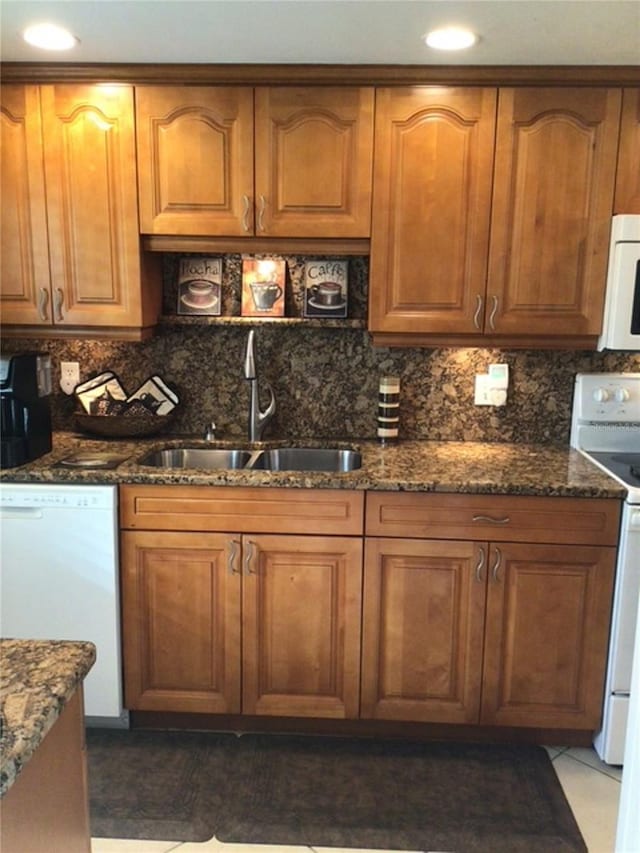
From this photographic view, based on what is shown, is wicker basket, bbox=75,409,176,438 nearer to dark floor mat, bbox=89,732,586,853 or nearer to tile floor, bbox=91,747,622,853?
dark floor mat, bbox=89,732,586,853

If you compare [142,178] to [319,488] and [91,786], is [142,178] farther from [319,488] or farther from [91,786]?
[91,786]

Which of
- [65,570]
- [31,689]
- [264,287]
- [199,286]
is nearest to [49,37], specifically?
[199,286]

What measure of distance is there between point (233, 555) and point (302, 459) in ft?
1.96

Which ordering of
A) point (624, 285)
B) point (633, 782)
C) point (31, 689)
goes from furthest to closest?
point (624, 285) < point (633, 782) < point (31, 689)

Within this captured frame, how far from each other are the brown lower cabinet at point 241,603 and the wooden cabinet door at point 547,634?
0.46m

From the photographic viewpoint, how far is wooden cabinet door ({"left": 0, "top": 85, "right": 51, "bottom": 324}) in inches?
98.0

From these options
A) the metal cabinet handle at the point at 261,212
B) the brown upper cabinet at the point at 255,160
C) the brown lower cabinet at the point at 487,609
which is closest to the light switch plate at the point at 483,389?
the brown lower cabinet at the point at 487,609

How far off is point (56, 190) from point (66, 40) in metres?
0.50

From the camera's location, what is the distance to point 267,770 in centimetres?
231

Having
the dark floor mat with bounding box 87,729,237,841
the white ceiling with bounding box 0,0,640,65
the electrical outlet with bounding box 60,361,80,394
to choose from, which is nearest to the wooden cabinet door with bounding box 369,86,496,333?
the white ceiling with bounding box 0,0,640,65

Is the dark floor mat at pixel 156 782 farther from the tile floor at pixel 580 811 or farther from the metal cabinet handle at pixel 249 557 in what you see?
the metal cabinet handle at pixel 249 557

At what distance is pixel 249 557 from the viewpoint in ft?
7.72

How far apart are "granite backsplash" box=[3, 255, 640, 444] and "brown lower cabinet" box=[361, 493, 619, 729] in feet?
2.13

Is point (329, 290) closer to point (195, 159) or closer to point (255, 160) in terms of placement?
point (255, 160)
